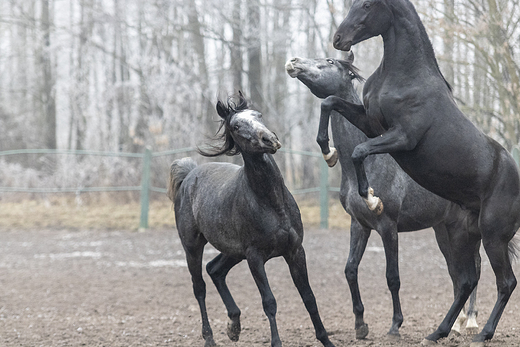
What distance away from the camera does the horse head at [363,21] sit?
365 centimetres

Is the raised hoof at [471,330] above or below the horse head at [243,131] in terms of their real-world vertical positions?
below

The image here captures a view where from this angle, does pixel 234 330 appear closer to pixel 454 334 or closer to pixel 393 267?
pixel 393 267

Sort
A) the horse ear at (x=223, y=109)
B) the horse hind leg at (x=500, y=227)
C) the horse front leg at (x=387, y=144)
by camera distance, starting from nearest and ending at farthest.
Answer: the horse front leg at (x=387, y=144) < the horse hind leg at (x=500, y=227) < the horse ear at (x=223, y=109)

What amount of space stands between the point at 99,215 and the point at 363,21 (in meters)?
10.7

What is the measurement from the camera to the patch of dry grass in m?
12.7

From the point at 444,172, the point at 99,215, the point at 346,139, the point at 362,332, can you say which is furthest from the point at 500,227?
the point at 99,215

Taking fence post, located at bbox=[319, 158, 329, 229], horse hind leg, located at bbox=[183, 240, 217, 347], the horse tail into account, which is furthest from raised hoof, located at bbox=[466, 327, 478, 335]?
fence post, located at bbox=[319, 158, 329, 229]

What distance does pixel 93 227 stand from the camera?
504 inches

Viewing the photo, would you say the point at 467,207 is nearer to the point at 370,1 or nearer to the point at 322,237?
the point at 370,1

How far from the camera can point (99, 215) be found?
1325 centimetres

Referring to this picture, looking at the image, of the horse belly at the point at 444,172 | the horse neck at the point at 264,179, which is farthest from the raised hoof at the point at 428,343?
the horse neck at the point at 264,179

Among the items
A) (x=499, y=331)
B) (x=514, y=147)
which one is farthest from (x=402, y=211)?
(x=514, y=147)

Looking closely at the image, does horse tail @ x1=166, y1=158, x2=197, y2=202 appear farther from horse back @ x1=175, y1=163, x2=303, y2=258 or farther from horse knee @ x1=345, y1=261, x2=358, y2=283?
horse knee @ x1=345, y1=261, x2=358, y2=283

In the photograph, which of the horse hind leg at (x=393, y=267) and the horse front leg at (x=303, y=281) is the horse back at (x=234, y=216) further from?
the horse hind leg at (x=393, y=267)
